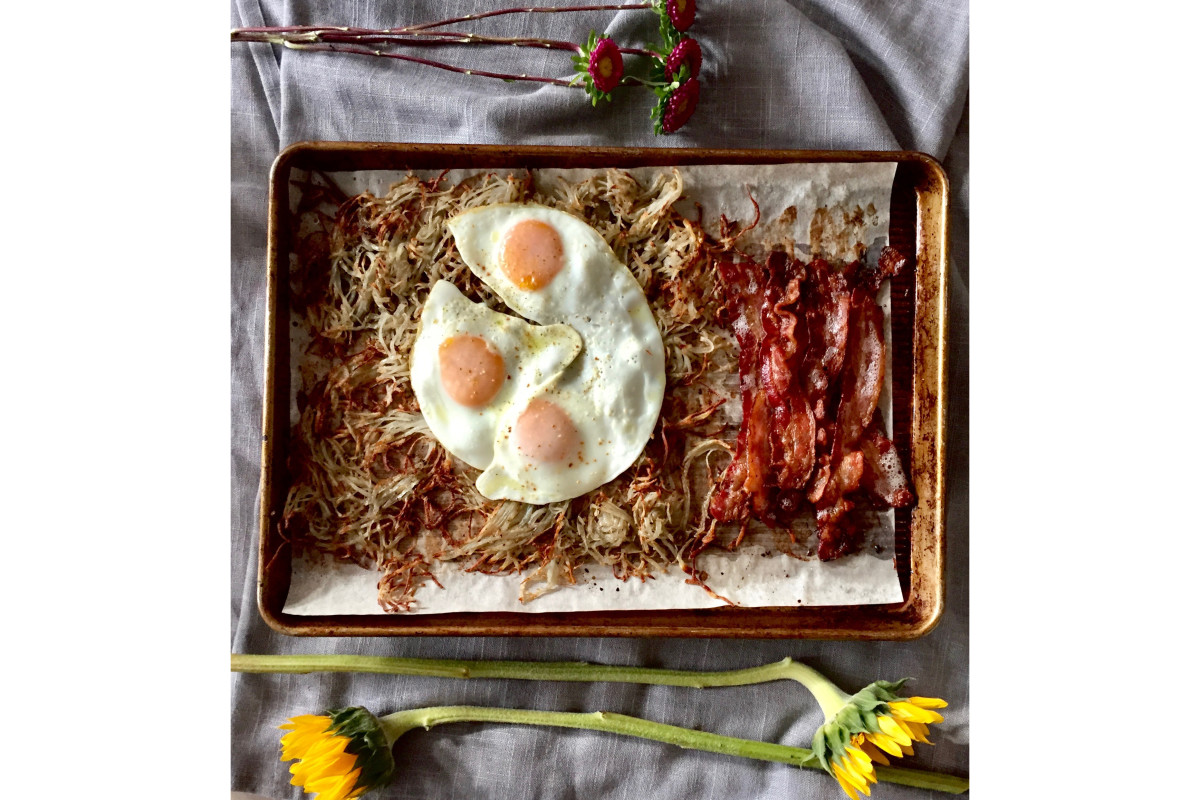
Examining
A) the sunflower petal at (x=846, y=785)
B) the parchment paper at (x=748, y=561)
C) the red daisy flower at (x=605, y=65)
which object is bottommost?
the sunflower petal at (x=846, y=785)

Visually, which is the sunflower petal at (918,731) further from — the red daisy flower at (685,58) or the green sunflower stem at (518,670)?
the red daisy flower at (685,58)

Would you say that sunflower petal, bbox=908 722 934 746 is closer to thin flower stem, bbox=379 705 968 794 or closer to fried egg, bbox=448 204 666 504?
thin flower stem, bbox=379 705 968 794

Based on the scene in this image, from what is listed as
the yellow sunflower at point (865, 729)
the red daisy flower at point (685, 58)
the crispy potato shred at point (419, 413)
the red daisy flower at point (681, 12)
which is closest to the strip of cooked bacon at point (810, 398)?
the crispy potato shred at point (419, 413)

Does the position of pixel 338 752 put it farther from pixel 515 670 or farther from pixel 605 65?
pixel 605 65

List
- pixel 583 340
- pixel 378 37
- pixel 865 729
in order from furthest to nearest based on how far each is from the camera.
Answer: pixel 378 37 < pixel 583 340 < pixel 865 729

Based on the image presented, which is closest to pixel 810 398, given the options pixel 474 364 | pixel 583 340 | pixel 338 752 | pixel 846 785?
pixel 583 340

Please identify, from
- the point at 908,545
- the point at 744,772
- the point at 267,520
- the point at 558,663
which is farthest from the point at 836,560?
the point at 267,520

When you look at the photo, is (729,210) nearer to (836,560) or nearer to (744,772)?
(836,560)
